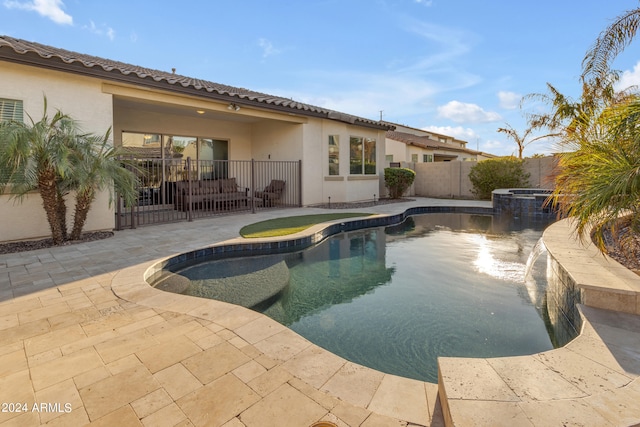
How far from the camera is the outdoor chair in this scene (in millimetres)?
13031

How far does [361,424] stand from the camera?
76.4 inches

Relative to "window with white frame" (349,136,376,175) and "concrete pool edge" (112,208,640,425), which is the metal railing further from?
"concrete pool edge" (112,208,640,425)

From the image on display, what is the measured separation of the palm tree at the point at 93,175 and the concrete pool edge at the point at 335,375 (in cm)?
394

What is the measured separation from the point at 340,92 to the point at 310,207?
875 cm

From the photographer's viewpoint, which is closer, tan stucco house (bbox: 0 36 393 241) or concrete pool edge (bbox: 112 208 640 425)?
Answer: concrete pool edge (bbox: 112 208 640 425)

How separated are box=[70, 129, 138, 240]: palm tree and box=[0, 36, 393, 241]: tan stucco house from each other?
0.90 metres

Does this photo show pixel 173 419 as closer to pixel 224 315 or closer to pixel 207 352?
pixel 207 352

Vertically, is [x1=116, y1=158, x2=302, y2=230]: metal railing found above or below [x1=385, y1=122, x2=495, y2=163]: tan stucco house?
below

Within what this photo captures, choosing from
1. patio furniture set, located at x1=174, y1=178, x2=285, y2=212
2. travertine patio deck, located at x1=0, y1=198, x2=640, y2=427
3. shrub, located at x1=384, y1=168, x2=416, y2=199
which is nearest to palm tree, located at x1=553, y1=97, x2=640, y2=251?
travertine patio deck, located at x1=0, y1=198, x2=640, y2=427

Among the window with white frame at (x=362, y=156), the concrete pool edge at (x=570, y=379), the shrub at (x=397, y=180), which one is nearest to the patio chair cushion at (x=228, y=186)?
the window with white frame at (x=362, y=156)

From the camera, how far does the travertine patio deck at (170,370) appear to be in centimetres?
203

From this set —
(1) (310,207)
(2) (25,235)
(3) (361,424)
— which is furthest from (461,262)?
(2) (25,235)

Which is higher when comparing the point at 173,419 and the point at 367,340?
the point at 173,419

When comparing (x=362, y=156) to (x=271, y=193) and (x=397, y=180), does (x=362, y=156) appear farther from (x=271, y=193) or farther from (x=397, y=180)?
(x=271, y=193)
